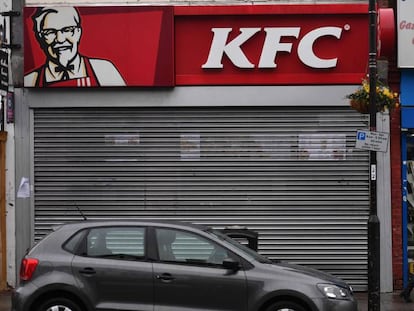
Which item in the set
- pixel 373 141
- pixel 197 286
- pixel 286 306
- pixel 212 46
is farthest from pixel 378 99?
pixel 197 286

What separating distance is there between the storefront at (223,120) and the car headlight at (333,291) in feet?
14.8

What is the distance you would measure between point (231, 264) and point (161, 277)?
0.90 metres

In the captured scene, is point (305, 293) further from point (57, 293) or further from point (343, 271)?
point (343, 271)

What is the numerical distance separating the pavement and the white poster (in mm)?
4428

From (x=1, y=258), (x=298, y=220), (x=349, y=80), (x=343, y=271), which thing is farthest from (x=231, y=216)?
(x=1, y=258)

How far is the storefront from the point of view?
1251 centimetres

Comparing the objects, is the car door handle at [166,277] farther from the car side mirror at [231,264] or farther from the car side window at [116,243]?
the car side mirror at [231,264]

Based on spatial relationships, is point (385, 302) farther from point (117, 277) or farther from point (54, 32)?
point (54, 32)

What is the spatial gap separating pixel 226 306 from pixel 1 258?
639 cm

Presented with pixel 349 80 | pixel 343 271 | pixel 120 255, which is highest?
pixel 349 80

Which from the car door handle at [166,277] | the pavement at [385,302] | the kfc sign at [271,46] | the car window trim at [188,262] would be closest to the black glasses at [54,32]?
the kfc sign at [271,46]

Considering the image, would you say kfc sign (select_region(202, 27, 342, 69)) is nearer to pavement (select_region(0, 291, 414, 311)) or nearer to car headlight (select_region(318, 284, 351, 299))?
pavement (select_region(0, 291, 414, 311))

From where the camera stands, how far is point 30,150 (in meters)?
12.7

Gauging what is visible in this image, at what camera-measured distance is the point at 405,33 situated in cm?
1224
